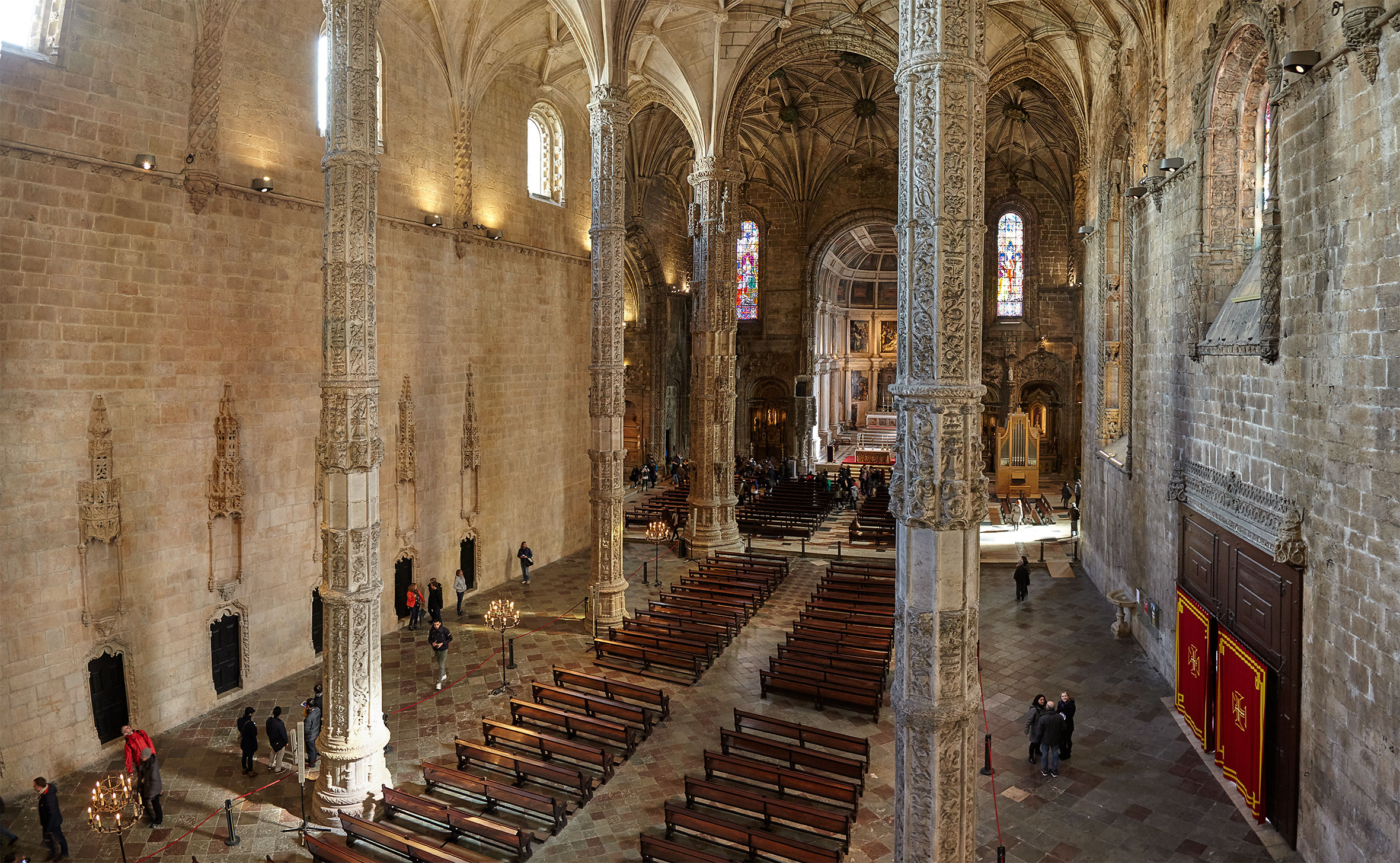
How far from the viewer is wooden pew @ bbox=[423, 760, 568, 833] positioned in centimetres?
1006

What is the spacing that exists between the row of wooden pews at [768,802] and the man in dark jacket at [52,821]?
6806 mm

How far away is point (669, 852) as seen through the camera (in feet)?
29.7

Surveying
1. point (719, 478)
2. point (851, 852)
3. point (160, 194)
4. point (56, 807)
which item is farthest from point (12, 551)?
point (719, 478)

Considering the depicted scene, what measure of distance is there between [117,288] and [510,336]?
31.5ft

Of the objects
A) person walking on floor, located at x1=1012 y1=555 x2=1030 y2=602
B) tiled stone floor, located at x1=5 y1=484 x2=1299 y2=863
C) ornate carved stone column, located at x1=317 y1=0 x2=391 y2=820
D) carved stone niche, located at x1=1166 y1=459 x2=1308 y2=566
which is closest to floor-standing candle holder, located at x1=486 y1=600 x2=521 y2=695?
tiled stone floor, located at x1=5 y1=484 x2=1299 y2=863

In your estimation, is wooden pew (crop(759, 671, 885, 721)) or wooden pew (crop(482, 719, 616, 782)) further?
wooden pew (crop(759, 671, 885, 721))

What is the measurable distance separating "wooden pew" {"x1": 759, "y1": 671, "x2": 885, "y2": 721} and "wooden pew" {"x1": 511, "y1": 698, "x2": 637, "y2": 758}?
2639 mm

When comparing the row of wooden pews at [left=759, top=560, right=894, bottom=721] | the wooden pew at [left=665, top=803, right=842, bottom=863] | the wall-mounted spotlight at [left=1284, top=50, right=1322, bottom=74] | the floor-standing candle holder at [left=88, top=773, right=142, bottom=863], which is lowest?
the wooden pew at [left=665, top=803, right=842, bottom=863]

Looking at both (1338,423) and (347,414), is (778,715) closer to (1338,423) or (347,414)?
(347,414)

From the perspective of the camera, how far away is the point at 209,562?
1383 cm

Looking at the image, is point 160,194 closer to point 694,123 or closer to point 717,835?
point 717,835

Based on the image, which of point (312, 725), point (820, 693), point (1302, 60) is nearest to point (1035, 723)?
point (820, 693)

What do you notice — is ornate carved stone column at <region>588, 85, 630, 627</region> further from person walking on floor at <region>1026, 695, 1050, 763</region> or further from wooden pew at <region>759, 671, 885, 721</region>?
person walking on floor at <region>1026, 695, 1050, 763</region>

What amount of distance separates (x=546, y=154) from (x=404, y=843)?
60.4 ft
